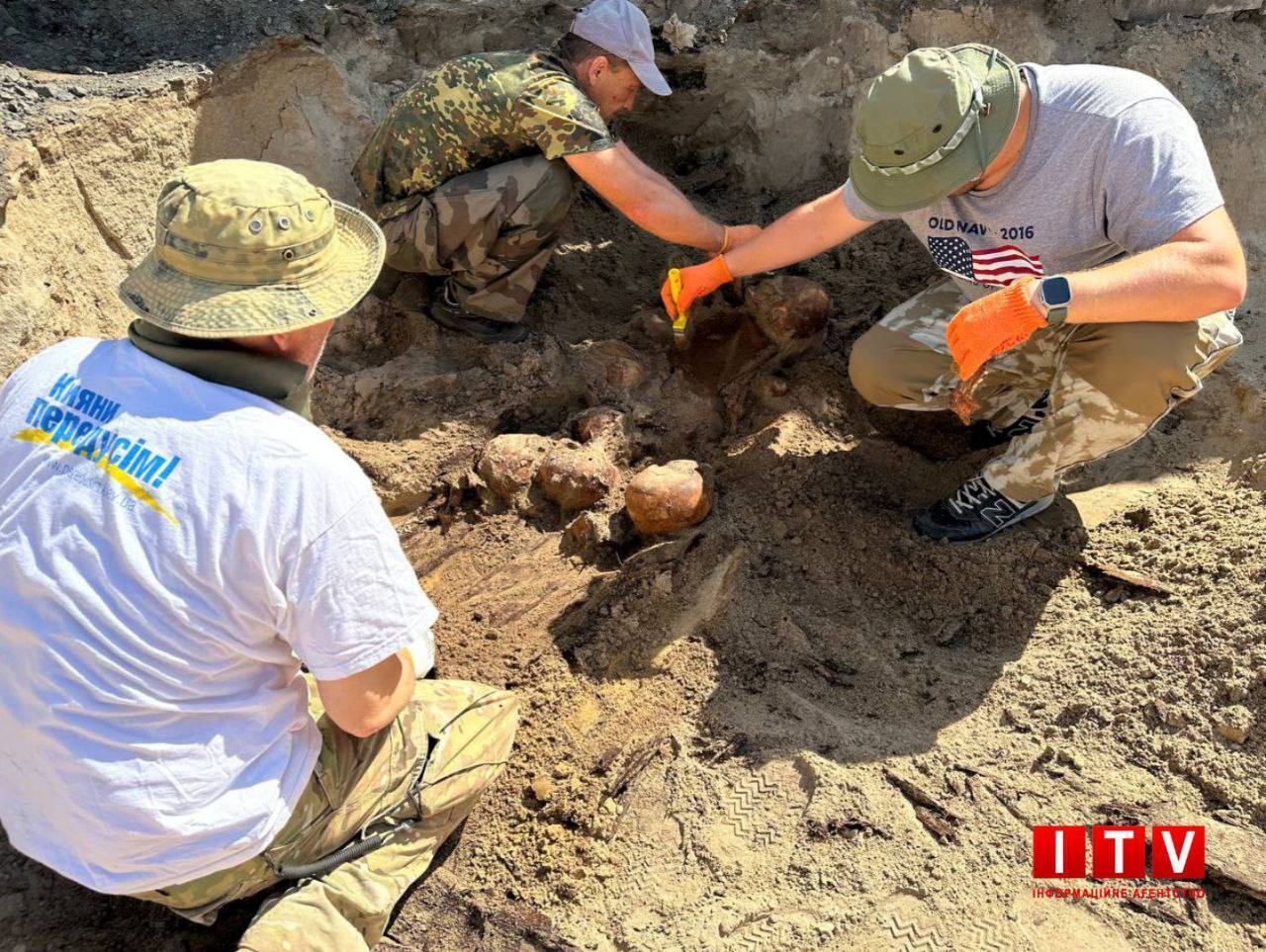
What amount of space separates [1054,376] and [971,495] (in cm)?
41

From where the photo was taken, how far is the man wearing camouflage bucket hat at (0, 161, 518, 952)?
1575 mm

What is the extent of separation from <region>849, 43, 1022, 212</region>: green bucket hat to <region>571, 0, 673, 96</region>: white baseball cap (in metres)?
1.08

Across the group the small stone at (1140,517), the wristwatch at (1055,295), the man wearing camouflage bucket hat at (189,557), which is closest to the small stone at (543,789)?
the man wearing camouflage bucket hat at (189,557)

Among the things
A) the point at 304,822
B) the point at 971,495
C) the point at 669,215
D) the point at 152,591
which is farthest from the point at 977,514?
the point at 152,591

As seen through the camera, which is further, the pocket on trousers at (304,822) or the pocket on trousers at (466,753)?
the pocket on trousers at (466,753)

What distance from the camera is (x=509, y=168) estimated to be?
136 inches

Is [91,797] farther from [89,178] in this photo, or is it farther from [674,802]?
[89,178]

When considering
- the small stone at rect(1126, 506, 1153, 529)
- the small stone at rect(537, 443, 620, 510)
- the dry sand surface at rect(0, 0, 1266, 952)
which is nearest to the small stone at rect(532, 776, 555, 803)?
the dry sand surface at rect(0, 0, 1266, 952)

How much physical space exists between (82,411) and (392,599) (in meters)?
0.58

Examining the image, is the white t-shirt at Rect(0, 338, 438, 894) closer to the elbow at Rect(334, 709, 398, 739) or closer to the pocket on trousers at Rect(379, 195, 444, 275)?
the elbow at Rect(334, 709, 398, 739)

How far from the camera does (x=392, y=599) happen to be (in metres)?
1.71

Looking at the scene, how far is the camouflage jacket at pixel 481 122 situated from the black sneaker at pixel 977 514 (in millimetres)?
1599

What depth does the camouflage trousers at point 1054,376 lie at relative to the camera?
8.45ft

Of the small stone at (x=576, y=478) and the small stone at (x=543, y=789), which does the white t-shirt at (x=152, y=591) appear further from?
the small stone at (x=576, y=478)
